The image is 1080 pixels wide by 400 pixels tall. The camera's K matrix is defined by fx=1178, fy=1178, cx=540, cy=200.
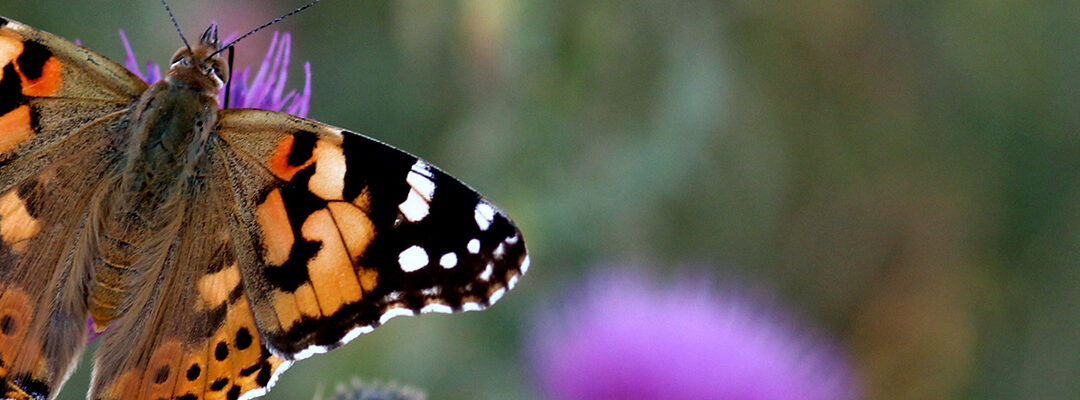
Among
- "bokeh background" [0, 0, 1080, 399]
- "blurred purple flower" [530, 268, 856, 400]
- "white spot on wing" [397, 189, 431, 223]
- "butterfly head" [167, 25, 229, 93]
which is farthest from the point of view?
"bokeh background" [0, 0, 1080, 399]

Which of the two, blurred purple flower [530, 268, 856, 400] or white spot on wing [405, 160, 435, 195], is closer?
white spot on wing [405, 160, 435, 195]

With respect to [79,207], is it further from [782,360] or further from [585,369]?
[782,360]

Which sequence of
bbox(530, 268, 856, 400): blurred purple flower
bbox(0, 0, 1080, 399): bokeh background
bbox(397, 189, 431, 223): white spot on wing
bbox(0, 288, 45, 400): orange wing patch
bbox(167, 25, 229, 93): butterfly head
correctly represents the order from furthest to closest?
bbox(0, 0, 1080, 399): bokeh background < bbox(530, 268, 856, 400): blurred purple flower < bbox(167, 25, 229, 93): butterfly head < bbox(397, 189, 431, 223): white spot on wing < bbox(0, 288, 45, 400): orange wing patch

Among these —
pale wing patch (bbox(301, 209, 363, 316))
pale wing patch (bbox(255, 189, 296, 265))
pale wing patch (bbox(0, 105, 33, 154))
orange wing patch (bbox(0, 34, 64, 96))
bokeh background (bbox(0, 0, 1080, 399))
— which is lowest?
bokeh background (bbox(0, 0, 1080, 399))

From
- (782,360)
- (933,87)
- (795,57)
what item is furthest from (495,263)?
(933,87)

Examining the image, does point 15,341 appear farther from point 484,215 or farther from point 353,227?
point 484,215

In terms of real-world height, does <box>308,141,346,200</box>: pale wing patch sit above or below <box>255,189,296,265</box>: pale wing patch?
above

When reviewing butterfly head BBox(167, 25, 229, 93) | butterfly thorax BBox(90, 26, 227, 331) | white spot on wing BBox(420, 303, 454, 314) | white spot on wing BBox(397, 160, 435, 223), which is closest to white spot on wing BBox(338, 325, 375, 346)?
white spot on wing BBox(420, 303, 454, 314)

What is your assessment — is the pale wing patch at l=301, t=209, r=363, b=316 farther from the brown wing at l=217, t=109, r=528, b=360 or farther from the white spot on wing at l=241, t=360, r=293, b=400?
the white spot on wing at l=241, t=360, r=293, b=400
